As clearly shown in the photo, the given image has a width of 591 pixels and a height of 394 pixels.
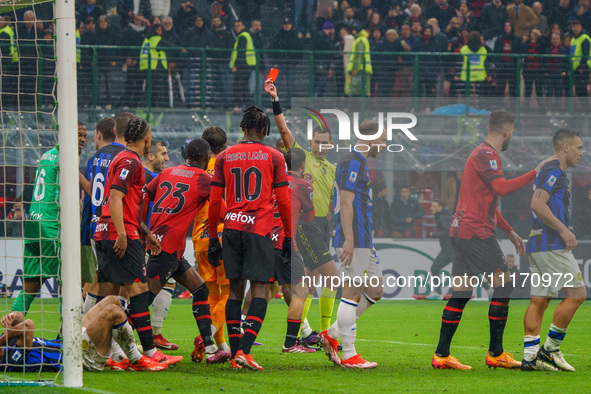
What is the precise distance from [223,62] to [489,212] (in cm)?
1088

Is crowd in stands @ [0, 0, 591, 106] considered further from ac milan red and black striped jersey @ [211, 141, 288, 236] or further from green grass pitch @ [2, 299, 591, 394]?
ac milan red and black striped jersey @ [211, 141, 288, 236]

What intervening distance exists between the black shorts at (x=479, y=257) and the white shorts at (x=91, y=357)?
305 centimetres

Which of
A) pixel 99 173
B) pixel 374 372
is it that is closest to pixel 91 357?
pixel 99 173

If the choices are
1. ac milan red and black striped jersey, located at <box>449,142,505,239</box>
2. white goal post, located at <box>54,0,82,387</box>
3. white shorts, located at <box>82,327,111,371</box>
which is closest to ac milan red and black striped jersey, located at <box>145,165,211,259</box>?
white shorts, located at <box>82,327,111,371</box>

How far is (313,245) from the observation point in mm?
8531

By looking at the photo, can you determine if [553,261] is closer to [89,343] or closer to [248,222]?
[248,222]

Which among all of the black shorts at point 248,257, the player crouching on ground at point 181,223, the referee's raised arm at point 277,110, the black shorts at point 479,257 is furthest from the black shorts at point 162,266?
the black shorts at point 479,257

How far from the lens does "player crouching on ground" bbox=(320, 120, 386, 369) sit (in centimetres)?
729

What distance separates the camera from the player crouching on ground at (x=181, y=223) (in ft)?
24.6

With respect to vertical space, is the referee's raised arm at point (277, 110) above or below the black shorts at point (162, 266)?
above

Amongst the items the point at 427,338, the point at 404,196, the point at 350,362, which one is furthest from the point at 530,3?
the point at 350,362

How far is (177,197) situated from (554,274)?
3336 millimetres

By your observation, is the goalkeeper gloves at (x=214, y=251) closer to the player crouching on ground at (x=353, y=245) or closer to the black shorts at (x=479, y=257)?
the player crouching on ground at (x=353, y=245)

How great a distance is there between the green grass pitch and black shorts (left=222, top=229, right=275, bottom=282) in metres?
0.78
